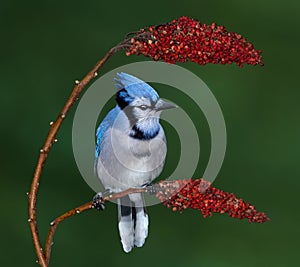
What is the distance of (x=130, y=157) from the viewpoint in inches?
69.0

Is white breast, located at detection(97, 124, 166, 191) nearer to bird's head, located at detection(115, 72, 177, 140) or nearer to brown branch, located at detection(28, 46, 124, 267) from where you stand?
bird's head, located at detection(115, 72, 177, 140)

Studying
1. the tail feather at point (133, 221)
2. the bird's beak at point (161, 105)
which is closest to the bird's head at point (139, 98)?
the bird's beak at point (161, 105)

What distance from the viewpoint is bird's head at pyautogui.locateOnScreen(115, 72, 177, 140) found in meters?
1.53

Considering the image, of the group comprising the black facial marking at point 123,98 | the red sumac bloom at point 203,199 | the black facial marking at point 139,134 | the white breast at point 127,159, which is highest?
the black facial marking at point 123,98

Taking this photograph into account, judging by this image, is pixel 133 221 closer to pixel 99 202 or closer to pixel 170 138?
pixel 99 202

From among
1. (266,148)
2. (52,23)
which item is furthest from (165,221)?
(52,23)

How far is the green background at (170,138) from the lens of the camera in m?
3.18

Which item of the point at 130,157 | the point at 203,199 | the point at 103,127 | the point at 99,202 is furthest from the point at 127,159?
the point at 203,199

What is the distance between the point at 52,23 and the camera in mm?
3551

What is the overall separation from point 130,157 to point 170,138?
46.3 inches

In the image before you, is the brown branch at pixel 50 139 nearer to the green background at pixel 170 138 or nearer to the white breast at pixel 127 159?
the white breast at pixel 127 159

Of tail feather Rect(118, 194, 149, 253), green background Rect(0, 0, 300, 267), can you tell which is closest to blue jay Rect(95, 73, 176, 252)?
tail feather Rect(118, 194, 149, 253)

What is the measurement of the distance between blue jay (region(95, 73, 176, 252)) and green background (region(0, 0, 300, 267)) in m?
1.14

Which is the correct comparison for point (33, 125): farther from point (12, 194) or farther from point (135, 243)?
point (135, 243)
